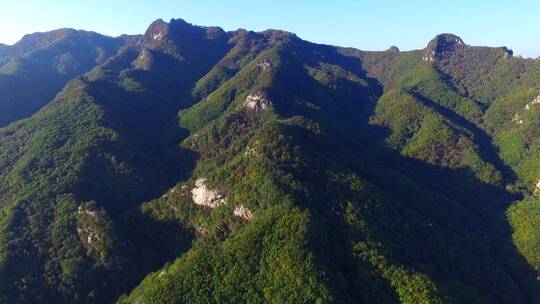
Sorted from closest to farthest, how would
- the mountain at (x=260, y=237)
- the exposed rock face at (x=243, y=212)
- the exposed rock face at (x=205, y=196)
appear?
1. the mountain at (x=260, y=237)
2. the exposed rock face at (x=243, y=212)
3. the exposed rock face at (x=205, y=196)

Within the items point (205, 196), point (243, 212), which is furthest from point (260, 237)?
point (205, 196)

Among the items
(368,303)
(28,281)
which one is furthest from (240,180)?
(28,281)

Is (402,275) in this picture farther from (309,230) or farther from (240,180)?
Result: (240,180)

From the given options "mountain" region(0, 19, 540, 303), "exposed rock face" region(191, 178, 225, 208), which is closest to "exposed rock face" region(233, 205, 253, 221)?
"mountain" region(0, 19, 540, 303)

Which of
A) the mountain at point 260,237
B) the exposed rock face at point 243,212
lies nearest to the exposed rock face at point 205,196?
the mountain at point 260,237

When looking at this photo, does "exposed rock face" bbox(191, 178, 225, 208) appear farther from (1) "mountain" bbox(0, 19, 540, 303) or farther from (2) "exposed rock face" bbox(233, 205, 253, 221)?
(2) "exposed rock face" bbox(233, 205, 253, 221)

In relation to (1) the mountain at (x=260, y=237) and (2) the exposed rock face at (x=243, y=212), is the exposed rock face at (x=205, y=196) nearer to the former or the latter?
(1) the mountain at (x=260, y=237)

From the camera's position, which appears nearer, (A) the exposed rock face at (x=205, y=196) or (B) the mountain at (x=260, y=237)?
(B) the mountain at (x=260, y=237)
